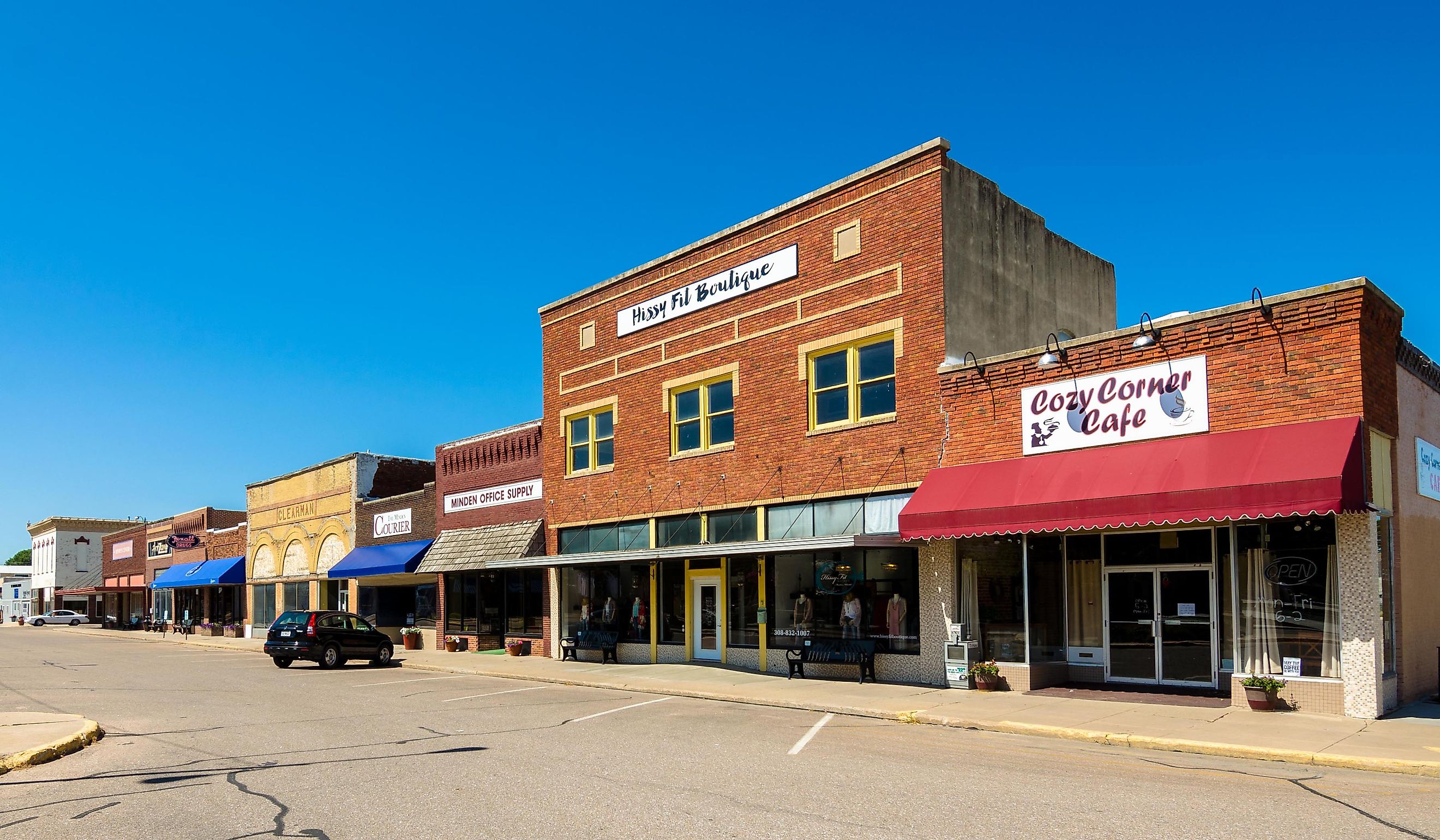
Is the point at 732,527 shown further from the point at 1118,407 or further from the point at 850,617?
the point at 1118,407

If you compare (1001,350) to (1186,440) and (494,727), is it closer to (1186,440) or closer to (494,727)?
(1186,440)

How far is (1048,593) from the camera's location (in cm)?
1814

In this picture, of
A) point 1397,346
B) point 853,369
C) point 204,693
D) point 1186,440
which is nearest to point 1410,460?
point 1397,346

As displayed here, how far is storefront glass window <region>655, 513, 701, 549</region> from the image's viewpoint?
24547mm

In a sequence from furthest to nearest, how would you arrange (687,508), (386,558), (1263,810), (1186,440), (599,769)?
(386,558) → (687,508) → (1186,440) → (599,769) → (1263,810)

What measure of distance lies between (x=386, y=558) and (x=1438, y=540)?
2987cm

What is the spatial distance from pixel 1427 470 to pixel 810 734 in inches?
428

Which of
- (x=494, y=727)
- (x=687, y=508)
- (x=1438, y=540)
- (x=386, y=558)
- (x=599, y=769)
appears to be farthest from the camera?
(x=386, y=558)

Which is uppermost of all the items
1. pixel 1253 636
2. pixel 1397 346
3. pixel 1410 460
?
pixel 1397 346

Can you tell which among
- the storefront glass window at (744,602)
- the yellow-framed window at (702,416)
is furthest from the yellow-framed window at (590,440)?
A: the storefront glass window at (744,602)

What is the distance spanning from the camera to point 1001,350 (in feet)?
68.9

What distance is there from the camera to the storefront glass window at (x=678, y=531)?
24.5 metres

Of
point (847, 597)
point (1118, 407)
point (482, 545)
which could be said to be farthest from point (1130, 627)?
point (482, 545)

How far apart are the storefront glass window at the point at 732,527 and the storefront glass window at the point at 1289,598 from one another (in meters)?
10.1
